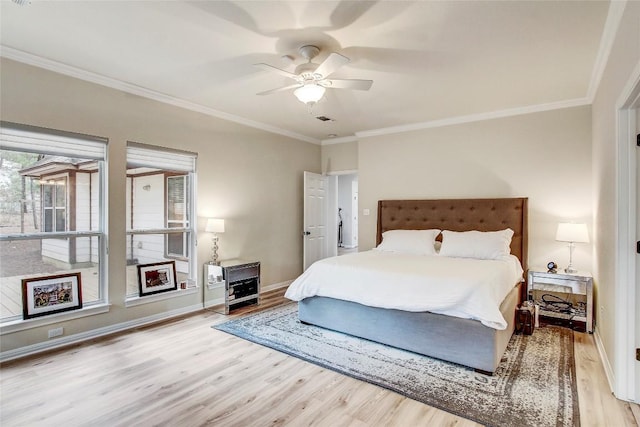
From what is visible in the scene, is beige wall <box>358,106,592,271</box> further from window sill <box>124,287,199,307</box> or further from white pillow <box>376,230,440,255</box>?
window sill <box>124,287,199,307</box>

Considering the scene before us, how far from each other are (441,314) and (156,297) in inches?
124

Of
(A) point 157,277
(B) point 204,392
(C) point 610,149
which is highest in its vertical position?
(C) point 610,149

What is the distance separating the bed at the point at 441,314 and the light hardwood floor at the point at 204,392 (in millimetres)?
675

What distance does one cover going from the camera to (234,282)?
14.4ft

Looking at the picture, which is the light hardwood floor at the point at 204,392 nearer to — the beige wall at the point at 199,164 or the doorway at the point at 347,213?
the beige wall at the point at 199,164

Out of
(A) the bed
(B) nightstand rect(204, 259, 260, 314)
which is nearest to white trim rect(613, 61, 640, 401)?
(A) the bed

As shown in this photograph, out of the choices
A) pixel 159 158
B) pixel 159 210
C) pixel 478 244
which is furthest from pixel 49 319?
pixel 478 244

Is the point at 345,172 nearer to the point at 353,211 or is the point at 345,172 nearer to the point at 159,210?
the point at 159,210

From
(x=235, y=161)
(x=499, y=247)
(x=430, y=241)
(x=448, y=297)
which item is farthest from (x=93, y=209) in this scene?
(x=499, y=247)

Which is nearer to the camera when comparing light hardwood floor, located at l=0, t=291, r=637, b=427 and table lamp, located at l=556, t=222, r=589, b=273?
light hardwood floor, located at l=0, t=291, r=637, b=427

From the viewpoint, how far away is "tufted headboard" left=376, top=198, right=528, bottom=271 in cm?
432

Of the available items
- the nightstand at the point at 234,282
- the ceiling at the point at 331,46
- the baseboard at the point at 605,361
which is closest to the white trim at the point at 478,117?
the ceiling at the point at 331,46

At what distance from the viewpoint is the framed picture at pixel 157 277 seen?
3896 millimetres

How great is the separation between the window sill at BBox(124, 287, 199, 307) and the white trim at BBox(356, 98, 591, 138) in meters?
3.60
